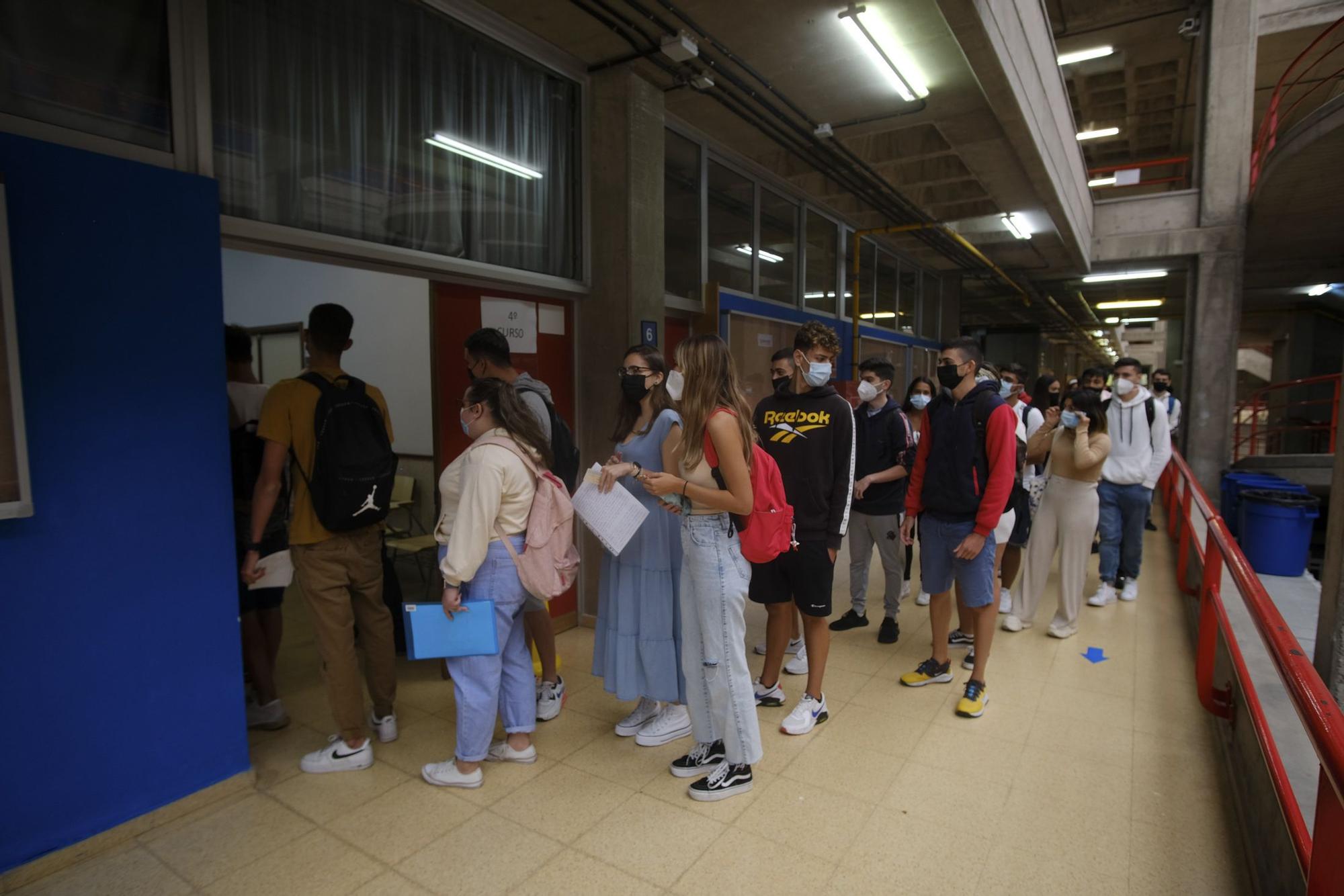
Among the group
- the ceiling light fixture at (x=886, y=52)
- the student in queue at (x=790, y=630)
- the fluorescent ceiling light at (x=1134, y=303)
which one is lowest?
the student in queue at (x=790, y=630)

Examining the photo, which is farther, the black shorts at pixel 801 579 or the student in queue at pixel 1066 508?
the student in queue at pixel 1066 508

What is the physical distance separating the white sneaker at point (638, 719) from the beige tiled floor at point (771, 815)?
0.07 metres

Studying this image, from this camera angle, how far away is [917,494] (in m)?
3.49

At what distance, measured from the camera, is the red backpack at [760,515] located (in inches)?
98.2

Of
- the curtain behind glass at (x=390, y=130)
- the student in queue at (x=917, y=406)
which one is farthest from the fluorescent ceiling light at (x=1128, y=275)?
the curtain behind glass at (x=390, y=130)

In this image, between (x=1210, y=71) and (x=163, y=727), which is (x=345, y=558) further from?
(x=1210, y=71)

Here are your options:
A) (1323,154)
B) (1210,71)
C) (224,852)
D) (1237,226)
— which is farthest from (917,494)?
(1210,71)

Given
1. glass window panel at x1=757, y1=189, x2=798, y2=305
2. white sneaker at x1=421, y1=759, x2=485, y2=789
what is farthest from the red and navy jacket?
glass window panel at x1=757, y1=189, x2=798, y2=305

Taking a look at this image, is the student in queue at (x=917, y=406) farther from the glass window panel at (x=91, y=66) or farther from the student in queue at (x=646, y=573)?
the glass window panel at (x=91, y=66)

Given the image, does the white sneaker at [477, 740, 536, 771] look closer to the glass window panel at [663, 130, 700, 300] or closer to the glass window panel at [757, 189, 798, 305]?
the glass window panel at [663, 130, 700, 300]

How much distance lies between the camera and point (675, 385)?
2684 millimetres

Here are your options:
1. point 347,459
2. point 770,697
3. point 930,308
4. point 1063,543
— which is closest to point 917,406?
point 1063,543

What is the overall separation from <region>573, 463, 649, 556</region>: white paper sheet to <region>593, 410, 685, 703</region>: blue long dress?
0.26m

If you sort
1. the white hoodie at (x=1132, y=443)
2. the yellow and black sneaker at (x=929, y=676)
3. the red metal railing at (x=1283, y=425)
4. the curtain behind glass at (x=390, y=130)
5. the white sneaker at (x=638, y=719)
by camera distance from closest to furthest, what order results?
1. the curtain behind glass at (x=390, y=130)
2. the white sneaker at (x=638, y=719)
3. the yellow and black sneaker at (x=929, y=676)
4. the white hoodie at (x=1132, y=443)
5. the red metal railing at (x=1283, y=425)
